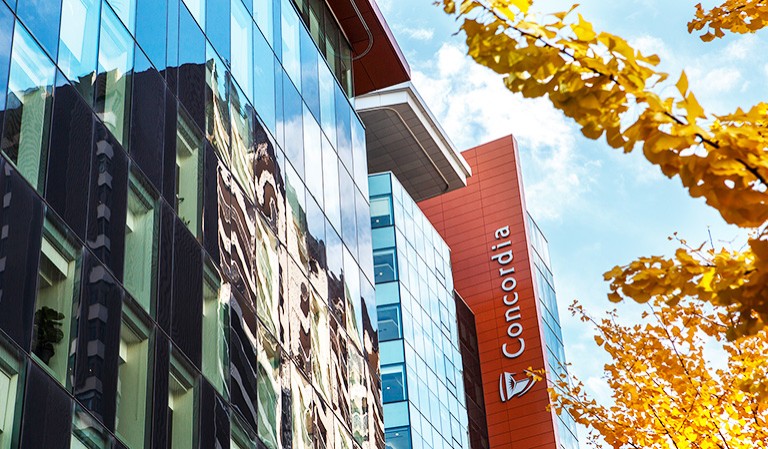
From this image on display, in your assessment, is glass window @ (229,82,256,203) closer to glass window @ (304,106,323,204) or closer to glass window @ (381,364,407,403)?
glass window @ (304,106,323,204)

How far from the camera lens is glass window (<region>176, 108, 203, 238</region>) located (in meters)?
18.1

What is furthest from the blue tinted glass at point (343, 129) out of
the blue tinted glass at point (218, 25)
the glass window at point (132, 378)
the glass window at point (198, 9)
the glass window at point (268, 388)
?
the glass window at point (132, 378)

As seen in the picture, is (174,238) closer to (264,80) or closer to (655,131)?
(264,80)

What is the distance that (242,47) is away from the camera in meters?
23.3

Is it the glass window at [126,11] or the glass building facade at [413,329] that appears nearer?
the glass window at [126,11]

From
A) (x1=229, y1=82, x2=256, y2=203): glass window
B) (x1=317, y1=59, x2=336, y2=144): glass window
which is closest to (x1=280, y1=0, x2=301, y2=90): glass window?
(x1=317, y1=59, x2=336, y2=144): glass window

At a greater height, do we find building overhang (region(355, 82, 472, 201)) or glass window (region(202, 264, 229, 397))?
building overhang (region(355, 82, 472, 201))

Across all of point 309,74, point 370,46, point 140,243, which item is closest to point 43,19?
point 140,243

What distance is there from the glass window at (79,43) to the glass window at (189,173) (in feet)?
10.1

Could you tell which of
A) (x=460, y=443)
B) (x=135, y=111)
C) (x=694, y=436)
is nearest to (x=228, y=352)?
(x=135, y=111)

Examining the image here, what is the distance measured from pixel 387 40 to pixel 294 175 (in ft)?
34.9

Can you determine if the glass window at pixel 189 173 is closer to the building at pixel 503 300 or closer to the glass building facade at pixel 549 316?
the building at pixel 503 300

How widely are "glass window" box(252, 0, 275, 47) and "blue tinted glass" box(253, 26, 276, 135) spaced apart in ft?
0.98

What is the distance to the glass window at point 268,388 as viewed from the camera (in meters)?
19.6
